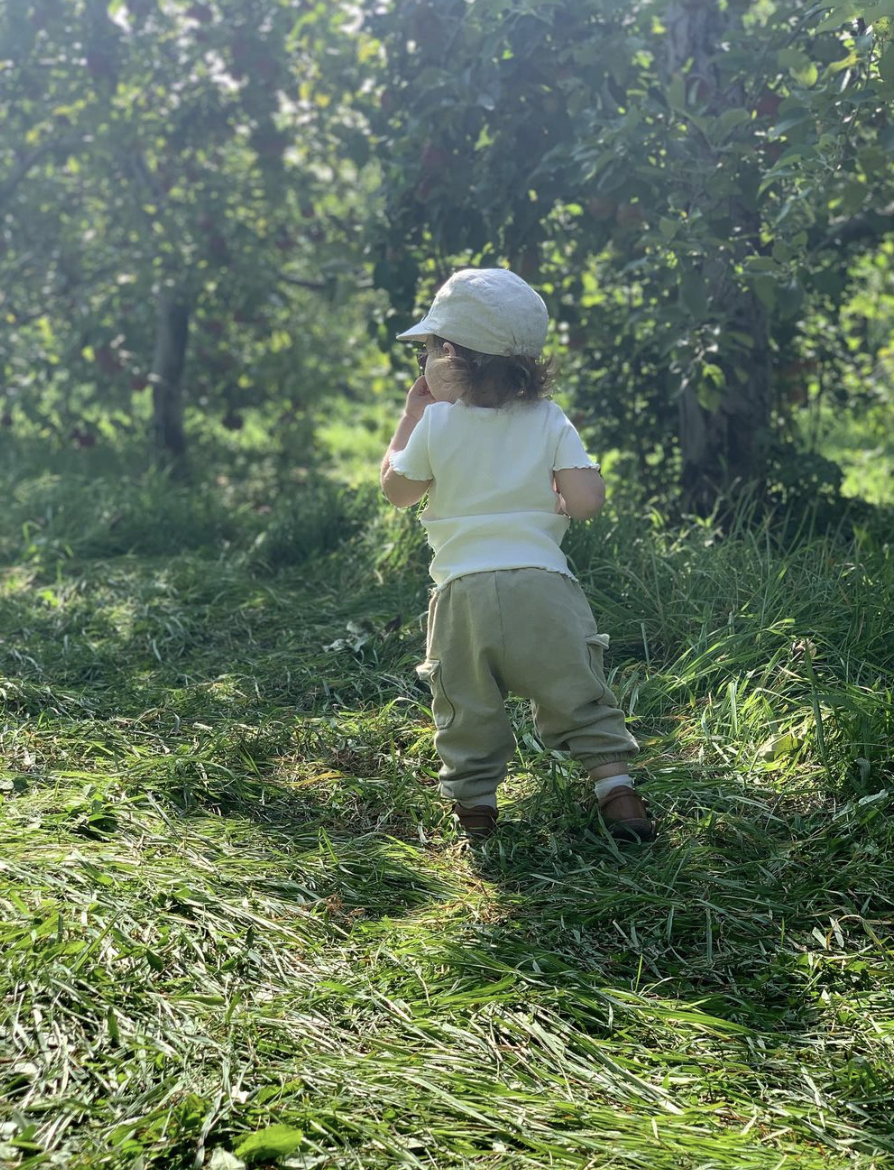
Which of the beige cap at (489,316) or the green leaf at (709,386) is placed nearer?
the beige cap at (489,316)

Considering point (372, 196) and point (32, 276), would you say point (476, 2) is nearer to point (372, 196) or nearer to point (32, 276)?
point (372, 196)

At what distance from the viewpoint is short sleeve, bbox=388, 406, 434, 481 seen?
2.44 metres

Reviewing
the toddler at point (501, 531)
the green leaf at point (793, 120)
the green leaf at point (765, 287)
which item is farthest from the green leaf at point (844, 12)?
the toddler at point (501, 531)

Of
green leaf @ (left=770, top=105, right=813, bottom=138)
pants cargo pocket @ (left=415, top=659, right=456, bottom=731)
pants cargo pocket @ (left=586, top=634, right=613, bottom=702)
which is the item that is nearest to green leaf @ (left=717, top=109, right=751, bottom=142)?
green leaf @ (left=770, top=105, right=813, bottom=138)

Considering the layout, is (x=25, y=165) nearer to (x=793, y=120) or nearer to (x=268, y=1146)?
(x=793, y=120)

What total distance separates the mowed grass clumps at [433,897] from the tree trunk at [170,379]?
2.86 metres

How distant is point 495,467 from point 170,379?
4454 mm

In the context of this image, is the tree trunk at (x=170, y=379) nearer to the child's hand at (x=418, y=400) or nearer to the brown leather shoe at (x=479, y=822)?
the child's hand at (x=418, y=400)

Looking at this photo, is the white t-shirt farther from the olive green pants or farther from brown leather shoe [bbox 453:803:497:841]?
brown leather shoe [bbox 453:803:497:841]

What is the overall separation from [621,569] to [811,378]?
2426 millimetres

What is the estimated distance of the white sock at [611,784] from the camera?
2.44m

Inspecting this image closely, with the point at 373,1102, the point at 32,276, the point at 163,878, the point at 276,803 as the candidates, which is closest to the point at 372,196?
the point at 32,276

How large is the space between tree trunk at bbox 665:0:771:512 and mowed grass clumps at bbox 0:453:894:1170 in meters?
0.59

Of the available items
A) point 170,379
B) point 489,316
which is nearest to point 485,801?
point 489,316
